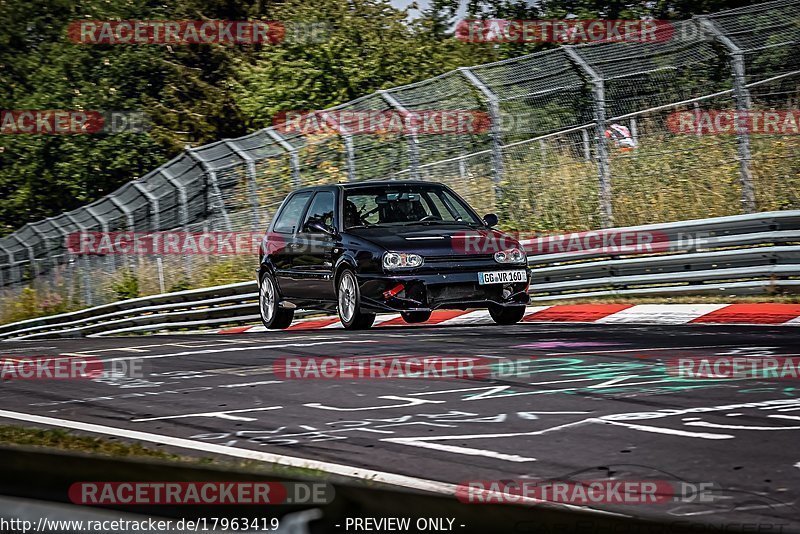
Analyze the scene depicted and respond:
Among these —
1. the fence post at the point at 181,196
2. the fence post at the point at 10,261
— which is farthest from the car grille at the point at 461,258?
the fence post at the point at 10,261

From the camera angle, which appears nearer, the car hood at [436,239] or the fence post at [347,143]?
the car hood at [436,239]

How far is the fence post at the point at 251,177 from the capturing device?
826 inches

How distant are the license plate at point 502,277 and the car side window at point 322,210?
6.66ft

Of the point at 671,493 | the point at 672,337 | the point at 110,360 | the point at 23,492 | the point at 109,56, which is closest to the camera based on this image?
the point at 23,492

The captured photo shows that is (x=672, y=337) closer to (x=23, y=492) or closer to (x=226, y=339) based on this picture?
→ (x=226, y=339)

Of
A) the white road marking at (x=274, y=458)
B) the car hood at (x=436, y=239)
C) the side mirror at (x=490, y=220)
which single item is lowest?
the white road marking at (x=274, y=458)

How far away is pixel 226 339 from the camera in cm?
1369

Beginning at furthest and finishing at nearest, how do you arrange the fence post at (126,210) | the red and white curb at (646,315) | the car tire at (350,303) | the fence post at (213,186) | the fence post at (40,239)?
1. the fence post at (40,239)
2. the fence post at (126,210)
3. the fence post at (213,186)
4. the car tire at (350,303)
5. the red and white curb at (646,315)

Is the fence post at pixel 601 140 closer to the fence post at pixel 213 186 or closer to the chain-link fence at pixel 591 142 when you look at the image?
the chain-link fence at pixel 591 142

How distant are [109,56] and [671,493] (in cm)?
5024

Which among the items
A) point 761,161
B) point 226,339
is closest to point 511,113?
point 761,161

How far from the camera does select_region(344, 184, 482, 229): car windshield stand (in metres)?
13.7

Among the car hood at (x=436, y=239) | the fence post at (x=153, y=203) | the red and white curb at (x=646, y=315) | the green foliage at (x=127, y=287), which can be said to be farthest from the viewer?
the green foliage at (x=127, y=287)

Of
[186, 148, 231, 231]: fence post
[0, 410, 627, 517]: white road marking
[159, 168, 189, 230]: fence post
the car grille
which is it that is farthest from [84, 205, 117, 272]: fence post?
[0, 410, 627, 517]: white road marking
